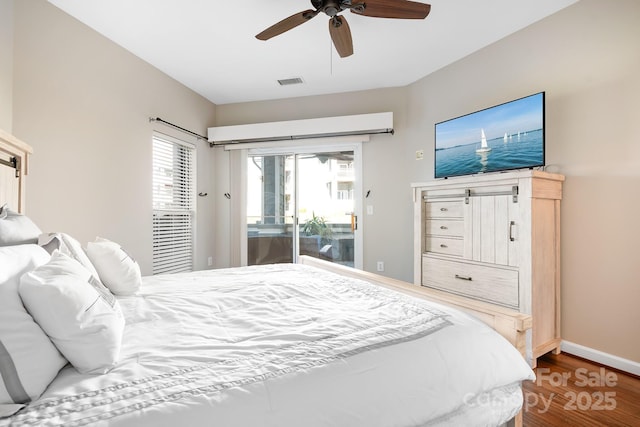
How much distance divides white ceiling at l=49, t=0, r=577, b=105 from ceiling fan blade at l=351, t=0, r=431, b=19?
62 cm

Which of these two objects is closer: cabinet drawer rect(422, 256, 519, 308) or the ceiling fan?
the ceiling fan

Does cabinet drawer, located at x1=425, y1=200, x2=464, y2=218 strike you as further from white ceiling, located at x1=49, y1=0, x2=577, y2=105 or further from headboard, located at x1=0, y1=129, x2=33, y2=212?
headboard, located at x1=0, y1=129, x2=33, y2=212

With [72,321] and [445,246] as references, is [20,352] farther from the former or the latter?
[445,246]

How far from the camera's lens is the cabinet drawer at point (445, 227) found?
8.98 feet

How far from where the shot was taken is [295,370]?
85 cm

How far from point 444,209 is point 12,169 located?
3041 millimetres

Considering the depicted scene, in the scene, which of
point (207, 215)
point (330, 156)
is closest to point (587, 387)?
point (330, 156)

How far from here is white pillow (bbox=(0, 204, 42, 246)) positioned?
3.91 feet

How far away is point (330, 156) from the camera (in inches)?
167

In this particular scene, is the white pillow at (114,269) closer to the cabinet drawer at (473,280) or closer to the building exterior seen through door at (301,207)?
the cabinet drawer at (473,280)

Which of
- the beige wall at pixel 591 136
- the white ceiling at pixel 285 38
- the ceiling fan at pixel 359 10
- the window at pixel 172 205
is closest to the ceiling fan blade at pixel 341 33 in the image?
the ceiling fan at pixel 359 10

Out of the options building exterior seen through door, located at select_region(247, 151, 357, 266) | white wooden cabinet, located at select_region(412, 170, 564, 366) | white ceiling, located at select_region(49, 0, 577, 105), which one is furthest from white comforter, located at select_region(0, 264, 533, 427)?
building exterior seen through door, located at select_region(247, 151, 357, 266)

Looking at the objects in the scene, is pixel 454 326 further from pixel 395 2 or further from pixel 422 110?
pixel 422 110

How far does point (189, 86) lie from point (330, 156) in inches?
76.5
